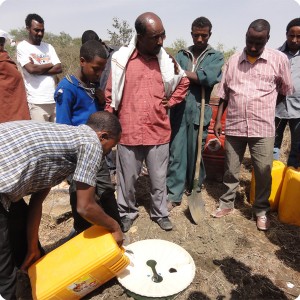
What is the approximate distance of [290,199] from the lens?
3.15 meters

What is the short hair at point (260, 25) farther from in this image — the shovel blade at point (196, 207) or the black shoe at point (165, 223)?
the black shoe at point (165, 223)

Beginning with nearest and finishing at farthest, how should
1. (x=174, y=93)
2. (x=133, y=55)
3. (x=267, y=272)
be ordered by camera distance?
(x=267, y=272) < (x=133, y=55) < (x=174, y=93)

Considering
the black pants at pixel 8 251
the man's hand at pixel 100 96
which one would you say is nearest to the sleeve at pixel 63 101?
the man's hand at pixel 100 96

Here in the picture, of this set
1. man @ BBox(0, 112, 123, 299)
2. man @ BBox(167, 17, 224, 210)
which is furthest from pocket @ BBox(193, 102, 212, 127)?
man @ BBox(0, 112, 123, 299)

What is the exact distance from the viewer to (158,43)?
2617 millimetres

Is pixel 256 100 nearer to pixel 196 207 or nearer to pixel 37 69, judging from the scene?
pixel 196 207

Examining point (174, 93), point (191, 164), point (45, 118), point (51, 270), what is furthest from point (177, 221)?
point (45, 118)

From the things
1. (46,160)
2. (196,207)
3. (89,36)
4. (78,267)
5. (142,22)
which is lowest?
(196,207)

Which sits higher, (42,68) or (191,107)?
(42,68)

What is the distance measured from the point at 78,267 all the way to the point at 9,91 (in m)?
2.22

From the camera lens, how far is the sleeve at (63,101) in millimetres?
2518

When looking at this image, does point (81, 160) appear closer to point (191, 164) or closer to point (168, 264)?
point (168, 264)

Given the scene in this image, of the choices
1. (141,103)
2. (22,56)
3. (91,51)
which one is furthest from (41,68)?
(141,103)

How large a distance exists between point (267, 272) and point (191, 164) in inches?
56.5
